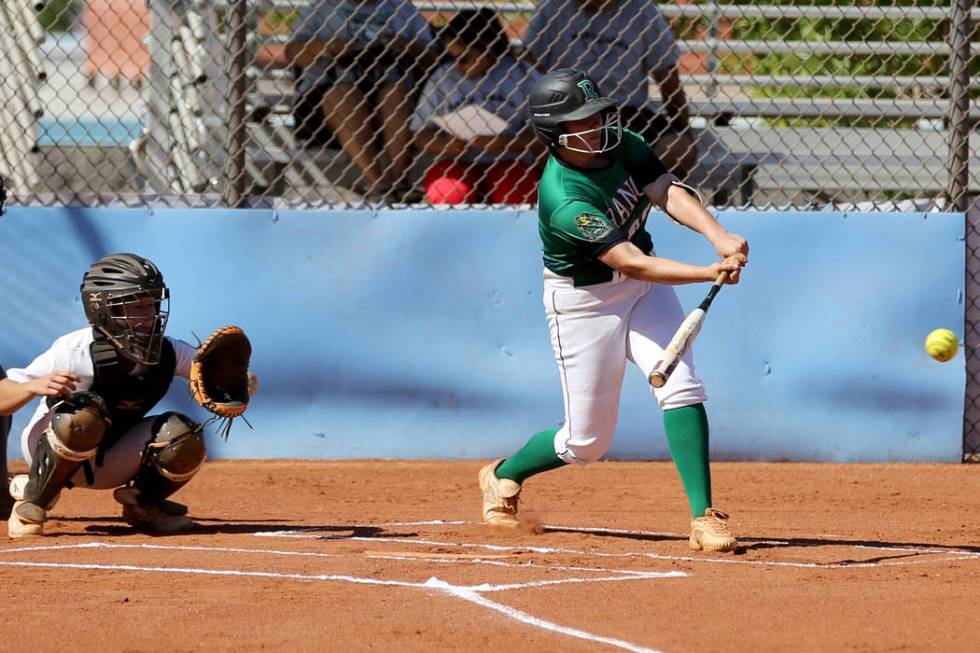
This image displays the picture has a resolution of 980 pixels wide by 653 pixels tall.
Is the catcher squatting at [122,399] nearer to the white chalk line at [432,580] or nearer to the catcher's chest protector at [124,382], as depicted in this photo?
the catcher's chest protector at [124,382]

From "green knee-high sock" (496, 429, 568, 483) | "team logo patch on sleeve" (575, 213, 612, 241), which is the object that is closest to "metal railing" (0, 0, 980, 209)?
"green knee-high sock" (496, 429, 568, 483)

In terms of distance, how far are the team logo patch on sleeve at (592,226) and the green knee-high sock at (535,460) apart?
0.92 meters

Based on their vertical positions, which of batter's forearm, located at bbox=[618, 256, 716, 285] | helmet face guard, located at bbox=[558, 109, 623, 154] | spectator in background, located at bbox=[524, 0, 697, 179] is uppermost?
helmet face guard, located at bbox=[558, 109, 623, 154]

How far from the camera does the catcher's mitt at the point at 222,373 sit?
195 inches

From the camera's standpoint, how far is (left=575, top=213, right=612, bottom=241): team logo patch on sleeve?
4.73 metres

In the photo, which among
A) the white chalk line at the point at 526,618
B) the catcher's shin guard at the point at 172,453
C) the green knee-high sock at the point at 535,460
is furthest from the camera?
the green knee-high sock at the point at 535,460

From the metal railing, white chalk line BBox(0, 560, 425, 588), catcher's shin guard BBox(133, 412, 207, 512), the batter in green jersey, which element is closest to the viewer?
white chalk line BBox(0, 560, 425, 588)

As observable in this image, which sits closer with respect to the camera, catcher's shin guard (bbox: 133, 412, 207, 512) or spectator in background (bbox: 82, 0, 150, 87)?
catcher's shin guard (bbox: 133, 412, 207, 512)

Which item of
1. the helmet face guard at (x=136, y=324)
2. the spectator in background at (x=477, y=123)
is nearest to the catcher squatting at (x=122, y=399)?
the helmet face guard at (x=136, y=324)

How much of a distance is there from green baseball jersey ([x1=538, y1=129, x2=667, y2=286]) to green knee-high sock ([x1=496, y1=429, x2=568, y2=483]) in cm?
68

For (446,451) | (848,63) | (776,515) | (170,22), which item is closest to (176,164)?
(170,22)

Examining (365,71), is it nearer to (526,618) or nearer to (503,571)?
(503,571)

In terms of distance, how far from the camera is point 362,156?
775cm

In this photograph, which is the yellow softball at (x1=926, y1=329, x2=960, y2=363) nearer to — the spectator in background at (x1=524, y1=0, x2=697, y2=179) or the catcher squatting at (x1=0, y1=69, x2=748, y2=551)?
the spectator in background at (x1=524, y1=0, x2=697, y2=179)
